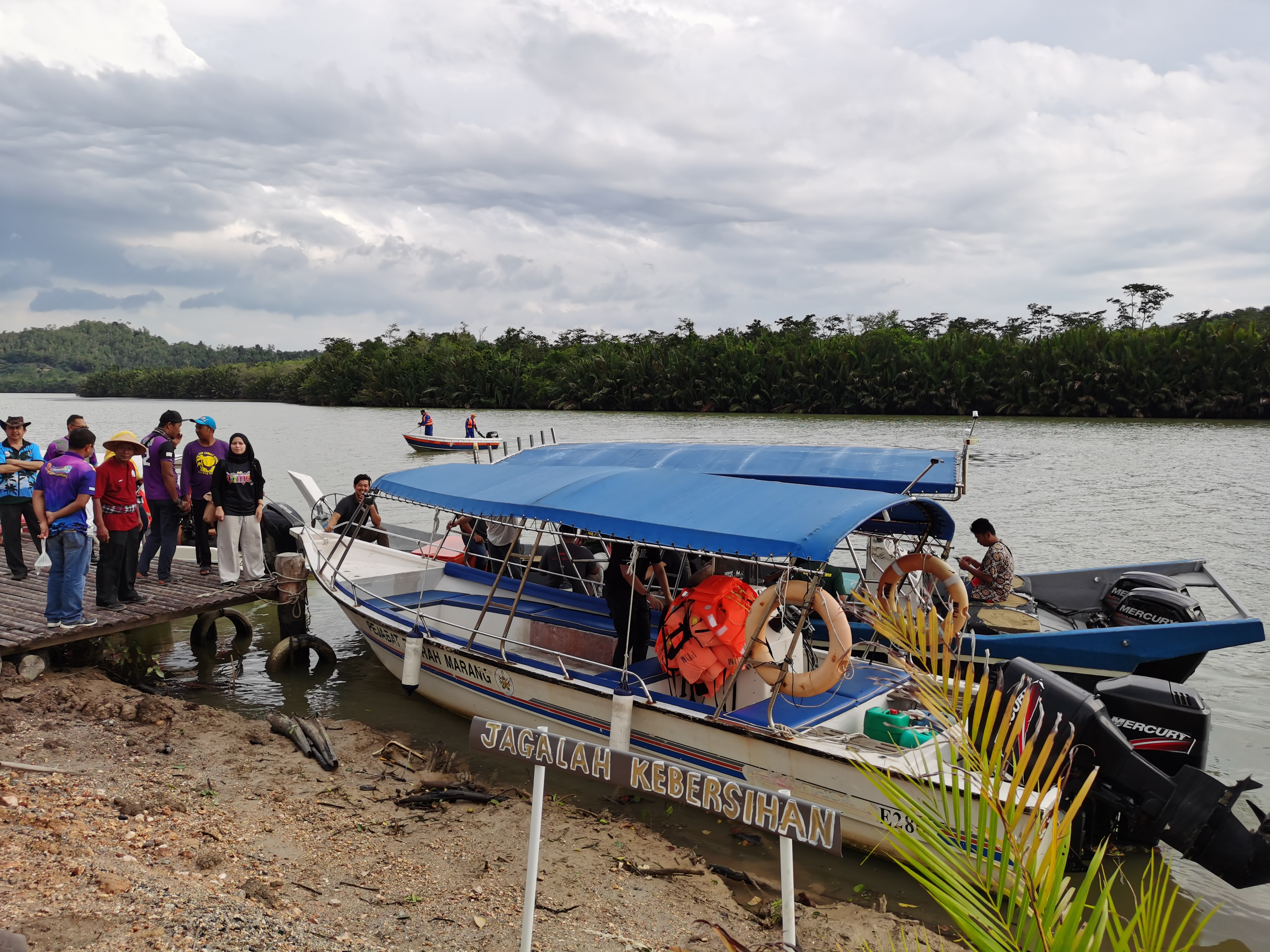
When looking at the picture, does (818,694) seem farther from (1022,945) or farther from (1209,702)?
(1209,702)

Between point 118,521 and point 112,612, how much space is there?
0.96 metres

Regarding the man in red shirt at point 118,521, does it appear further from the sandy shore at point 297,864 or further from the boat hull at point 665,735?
the boat hull at point 665,735

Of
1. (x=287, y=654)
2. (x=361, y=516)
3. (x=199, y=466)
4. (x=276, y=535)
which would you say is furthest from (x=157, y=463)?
(x=276, y=535)

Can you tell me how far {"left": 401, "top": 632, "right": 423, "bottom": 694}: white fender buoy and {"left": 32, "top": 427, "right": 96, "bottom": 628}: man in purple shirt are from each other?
9.60 ft

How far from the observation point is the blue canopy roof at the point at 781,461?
914 cm

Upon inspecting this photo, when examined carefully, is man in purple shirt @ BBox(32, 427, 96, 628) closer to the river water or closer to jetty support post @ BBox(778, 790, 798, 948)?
the river water

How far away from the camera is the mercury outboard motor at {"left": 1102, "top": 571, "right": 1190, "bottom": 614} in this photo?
29.4ft

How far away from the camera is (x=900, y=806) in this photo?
1953mm

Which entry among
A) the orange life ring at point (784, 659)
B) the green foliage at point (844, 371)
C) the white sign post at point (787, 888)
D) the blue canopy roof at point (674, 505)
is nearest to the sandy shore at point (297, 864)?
the white sign post at point (787, 888)

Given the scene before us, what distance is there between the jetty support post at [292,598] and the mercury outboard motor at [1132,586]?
8.59 meters

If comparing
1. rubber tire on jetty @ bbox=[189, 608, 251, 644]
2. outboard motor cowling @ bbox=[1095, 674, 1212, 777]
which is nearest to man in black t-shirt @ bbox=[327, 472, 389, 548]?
rubber tire on jetty @ bbox=[189, 608, 251, 644]

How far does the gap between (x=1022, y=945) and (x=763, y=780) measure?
446cm

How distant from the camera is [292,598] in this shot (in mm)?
10000

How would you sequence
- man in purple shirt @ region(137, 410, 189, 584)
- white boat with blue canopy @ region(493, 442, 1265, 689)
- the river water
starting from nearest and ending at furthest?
the river water → white boat with blue canopy @ region(493, 442, 1265, 689) → man in purple shirt @ region(137, 410, 189, 584)
